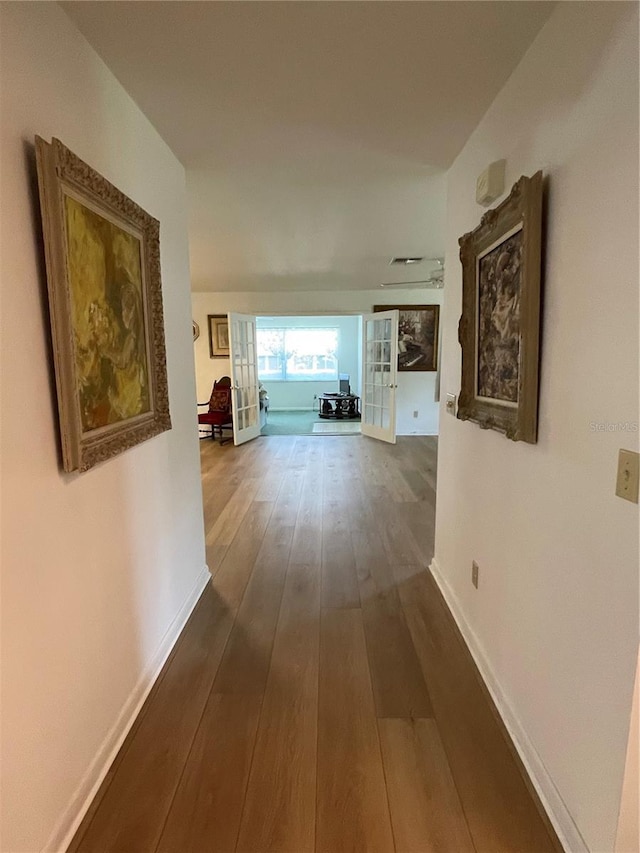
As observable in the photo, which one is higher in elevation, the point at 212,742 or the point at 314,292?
the point at 314,292

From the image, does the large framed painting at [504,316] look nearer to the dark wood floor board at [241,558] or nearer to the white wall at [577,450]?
the white wall at [577,450]

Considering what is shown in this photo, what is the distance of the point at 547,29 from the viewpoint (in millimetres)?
1248

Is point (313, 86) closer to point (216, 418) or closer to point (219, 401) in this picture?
point (216, 418)

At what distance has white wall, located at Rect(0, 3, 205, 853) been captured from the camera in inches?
39.1

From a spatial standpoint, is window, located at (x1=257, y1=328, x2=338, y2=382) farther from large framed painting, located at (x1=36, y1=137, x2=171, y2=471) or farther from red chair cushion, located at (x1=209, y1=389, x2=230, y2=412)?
large framed painting, located at (x1=36, y1=137, x2=171, y2=471)

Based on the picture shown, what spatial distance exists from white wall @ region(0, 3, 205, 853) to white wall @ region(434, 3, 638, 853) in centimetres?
138

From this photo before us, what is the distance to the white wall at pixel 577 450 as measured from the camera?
0.95 metres

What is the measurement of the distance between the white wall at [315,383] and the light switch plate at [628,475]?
9231 mm

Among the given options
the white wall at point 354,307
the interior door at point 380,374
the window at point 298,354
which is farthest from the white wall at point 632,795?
the window at point 298,354

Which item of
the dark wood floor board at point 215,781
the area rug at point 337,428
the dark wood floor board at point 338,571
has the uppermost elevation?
the area rug at point 337,428

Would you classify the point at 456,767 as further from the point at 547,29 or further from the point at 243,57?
the point at 243,57

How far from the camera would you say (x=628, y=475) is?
36.3 inches

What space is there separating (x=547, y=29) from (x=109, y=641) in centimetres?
235

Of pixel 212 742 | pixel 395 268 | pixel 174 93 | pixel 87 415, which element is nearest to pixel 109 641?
pixel 212 742
